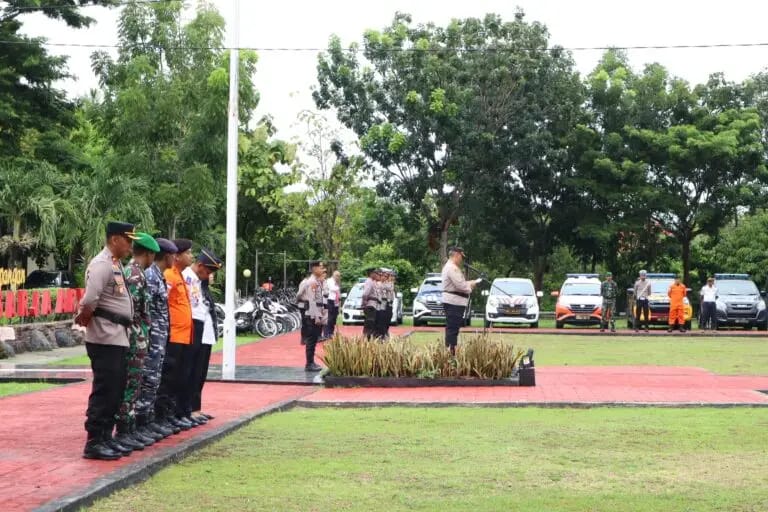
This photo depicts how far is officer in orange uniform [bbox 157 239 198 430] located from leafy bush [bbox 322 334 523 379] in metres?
4.97

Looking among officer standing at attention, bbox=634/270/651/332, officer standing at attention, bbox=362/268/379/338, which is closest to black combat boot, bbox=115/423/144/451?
officer standing at attention, bbox=362/268/379/338

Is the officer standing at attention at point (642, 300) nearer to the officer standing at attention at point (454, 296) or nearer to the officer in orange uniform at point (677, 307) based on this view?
the officer in orange uniform at point (677, 307)

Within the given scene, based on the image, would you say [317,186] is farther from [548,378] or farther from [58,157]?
[548,378]

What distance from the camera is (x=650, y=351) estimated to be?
961 inches

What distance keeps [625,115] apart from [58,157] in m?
22.7

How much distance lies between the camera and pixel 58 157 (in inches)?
1383

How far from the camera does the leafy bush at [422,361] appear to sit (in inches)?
601

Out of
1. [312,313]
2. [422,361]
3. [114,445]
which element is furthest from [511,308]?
[114,445]

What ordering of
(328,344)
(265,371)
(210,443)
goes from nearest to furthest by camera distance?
(210,443) < (328,344) < (265,371)

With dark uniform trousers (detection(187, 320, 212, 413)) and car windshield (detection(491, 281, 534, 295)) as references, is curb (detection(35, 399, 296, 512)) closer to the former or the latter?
dark uniform trousers (detection(187, 320, 212, 413))

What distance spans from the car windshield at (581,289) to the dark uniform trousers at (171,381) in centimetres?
2763

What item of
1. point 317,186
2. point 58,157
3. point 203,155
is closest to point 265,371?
point 203,155

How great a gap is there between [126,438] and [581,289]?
2951 cm

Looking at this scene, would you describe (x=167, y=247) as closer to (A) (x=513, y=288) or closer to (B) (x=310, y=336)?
(B) (x=310, y=336)
